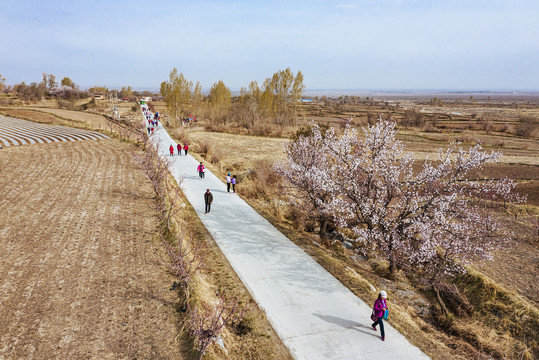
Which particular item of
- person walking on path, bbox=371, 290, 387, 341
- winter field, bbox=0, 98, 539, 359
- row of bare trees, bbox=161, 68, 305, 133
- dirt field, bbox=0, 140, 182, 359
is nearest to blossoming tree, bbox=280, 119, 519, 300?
winter field, bbox=0, 98, 539, 359

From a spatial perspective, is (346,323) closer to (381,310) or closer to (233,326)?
(381,310)

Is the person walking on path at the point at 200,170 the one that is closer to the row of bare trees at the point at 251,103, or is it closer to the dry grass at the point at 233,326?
the dry grass at the point at 233,326

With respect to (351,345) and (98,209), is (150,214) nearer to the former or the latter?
(98,209)

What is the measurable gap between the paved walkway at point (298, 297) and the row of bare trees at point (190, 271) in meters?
1.01

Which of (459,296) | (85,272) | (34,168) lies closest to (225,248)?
(85,272)

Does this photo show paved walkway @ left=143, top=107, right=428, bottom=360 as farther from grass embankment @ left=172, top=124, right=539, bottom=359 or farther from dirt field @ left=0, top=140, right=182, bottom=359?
dirt field @ left=0, top=140, right=182, bottom=359

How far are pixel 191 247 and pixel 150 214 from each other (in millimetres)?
4679

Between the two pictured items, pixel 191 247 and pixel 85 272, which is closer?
pixel 85 272

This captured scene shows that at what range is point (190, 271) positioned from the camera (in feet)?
31.5

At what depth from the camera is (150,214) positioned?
1591cm

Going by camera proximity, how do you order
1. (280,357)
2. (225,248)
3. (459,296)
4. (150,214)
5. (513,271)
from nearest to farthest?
(280,357) → (459,296) → (225,248) → (513,271) → (150,214)

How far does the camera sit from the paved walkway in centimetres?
814

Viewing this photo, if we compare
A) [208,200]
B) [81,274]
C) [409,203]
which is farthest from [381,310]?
[208,200]

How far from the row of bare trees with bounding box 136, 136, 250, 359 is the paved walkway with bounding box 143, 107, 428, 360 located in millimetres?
1011
